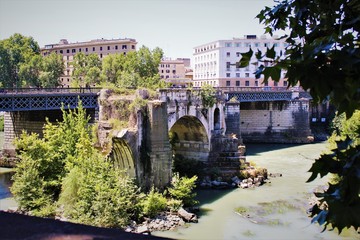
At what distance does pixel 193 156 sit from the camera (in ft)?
90.4

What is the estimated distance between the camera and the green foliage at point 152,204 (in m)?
17.3

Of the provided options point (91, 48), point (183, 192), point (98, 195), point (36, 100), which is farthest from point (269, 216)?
point (91, 48)

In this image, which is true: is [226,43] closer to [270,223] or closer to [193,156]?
[193,156]

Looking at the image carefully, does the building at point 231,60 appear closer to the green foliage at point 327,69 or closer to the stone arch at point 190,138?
the stone arch at point 190,138

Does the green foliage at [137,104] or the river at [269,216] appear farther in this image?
the green foliage at [137,104]

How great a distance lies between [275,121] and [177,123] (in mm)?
18748

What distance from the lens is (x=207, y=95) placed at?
2652cm

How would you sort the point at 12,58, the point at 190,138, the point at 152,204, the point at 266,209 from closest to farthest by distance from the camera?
1. the point at 152,204
2. the point at 266,209
3. the point at 190,138
4. the point at 12,58

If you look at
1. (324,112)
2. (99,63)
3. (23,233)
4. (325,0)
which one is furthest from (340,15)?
(99,63)

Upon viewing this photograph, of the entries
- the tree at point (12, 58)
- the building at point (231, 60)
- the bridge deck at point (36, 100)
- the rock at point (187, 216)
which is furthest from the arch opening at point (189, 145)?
the building at point (231, 60)

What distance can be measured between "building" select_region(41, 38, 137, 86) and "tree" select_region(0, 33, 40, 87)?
42.9ft

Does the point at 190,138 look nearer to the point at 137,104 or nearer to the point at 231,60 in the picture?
the point at 137,104

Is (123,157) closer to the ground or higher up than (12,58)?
closer to the ground

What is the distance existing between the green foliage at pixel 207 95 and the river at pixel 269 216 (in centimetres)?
586
